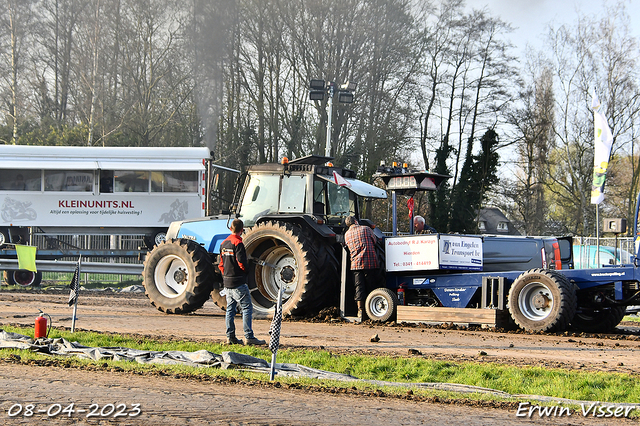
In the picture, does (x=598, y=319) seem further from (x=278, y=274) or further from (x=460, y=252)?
(x=278, y=274)

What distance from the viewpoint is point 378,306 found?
12.8 m

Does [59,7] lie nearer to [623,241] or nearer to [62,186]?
[62,186]

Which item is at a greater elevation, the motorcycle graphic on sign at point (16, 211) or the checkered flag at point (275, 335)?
the motorcycle graphic on sign at point (16, 211)

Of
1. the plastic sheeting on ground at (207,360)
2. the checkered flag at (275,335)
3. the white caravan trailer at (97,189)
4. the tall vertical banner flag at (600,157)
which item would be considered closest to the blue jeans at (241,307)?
the plastic sheeting on ground at (207,360)

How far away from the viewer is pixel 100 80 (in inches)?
1389

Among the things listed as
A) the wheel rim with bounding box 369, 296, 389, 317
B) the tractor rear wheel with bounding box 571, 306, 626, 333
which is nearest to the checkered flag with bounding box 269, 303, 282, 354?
the wheel rim with bounding box 369, 296, 389, 317

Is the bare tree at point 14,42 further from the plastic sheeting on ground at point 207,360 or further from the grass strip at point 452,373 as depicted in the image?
the grass strip at point 452,373

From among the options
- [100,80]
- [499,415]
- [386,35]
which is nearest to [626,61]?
[386,35]

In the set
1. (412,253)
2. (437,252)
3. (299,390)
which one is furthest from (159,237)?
(299,390)

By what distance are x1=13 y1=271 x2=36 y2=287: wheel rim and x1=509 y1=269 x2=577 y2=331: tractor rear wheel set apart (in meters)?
17.2

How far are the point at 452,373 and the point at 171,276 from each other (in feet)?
26.0

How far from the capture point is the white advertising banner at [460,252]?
1222 cm

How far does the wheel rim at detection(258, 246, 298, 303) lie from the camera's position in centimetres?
1321

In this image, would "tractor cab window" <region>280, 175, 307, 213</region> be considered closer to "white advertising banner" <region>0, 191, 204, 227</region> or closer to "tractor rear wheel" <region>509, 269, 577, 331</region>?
"tractor rear wheel" <region>509, 269, 577, 331</region>
